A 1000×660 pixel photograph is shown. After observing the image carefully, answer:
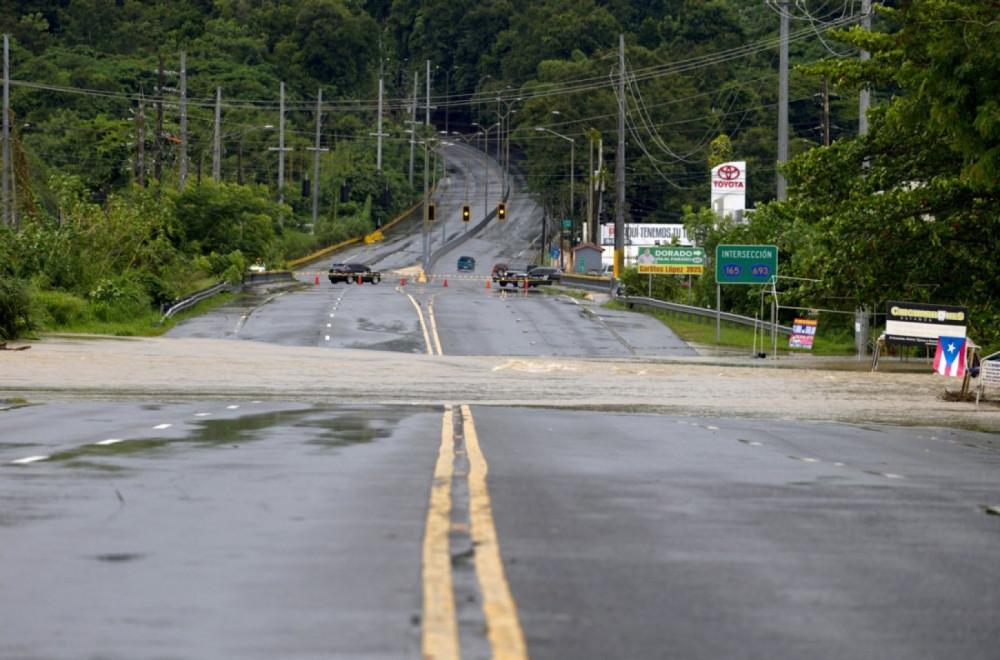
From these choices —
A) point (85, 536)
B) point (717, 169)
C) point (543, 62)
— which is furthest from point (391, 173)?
point (85, 536)

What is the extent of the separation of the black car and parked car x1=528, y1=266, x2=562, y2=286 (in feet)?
32.3

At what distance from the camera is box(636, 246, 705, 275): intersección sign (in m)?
63.5

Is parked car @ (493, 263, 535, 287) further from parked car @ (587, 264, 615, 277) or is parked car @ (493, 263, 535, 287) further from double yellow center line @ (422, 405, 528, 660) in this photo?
double yellow center line @ (422, 405, 528, 660)

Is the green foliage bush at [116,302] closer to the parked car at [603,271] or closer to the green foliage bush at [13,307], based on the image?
the green foliage bush at [13,307]

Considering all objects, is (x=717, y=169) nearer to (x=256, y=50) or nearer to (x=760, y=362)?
(x=760, y=362)

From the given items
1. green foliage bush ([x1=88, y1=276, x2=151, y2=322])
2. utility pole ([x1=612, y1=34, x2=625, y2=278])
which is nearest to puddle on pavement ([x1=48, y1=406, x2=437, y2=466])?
green foliage bush ([x1=88, y1=276, x2=151, y2=322])

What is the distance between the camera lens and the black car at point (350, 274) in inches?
3477

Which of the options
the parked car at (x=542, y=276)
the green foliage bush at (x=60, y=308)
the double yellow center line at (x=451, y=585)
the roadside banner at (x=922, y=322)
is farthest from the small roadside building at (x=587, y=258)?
the double yellow center line at (x=451, y=585)

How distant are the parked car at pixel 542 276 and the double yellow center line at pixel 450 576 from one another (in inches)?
2852

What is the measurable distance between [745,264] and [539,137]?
107 m

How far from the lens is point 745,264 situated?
52.8m

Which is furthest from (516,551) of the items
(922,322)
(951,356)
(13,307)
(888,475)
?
(13,307)

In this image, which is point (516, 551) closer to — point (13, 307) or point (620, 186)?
point (13, 307)

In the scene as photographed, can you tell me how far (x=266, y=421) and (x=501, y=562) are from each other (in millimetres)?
11656
